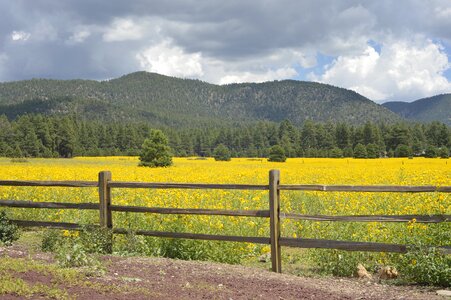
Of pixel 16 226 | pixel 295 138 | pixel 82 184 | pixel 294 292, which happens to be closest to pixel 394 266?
pixel 294 292

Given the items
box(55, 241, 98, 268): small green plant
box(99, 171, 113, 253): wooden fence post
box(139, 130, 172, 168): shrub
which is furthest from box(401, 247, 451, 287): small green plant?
box(139, 130, 172, 168): shrub

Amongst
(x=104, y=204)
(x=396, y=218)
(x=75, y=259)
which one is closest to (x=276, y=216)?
(x=396, y=218)

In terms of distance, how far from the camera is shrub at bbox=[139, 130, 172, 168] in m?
51.6

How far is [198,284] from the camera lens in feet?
23.1

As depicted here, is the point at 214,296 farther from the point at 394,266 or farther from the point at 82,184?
the point at 82,184

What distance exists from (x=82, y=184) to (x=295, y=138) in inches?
4727

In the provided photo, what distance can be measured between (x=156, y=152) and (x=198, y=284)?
45571 millimetres

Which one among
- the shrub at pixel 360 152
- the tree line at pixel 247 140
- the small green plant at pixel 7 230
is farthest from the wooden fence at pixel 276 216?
the shrub at pixel 360 152

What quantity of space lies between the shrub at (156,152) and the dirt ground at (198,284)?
42.8 m

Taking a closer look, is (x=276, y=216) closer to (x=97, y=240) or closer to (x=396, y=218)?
(x=396, y=218)

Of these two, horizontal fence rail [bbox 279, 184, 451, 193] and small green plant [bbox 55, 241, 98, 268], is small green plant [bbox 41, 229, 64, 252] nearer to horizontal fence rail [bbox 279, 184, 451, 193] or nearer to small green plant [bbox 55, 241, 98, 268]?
small green plant [bbox 55, 241, 98, 268]

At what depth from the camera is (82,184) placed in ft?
33.9

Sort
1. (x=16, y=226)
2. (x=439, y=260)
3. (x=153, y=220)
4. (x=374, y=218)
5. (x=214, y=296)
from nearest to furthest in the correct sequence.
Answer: (x=214, y=296), (x=439, y=260), (x=374, y=218), (x=153, y=220), (x=16, y=226)

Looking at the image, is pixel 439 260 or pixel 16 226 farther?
pixel 16 226
